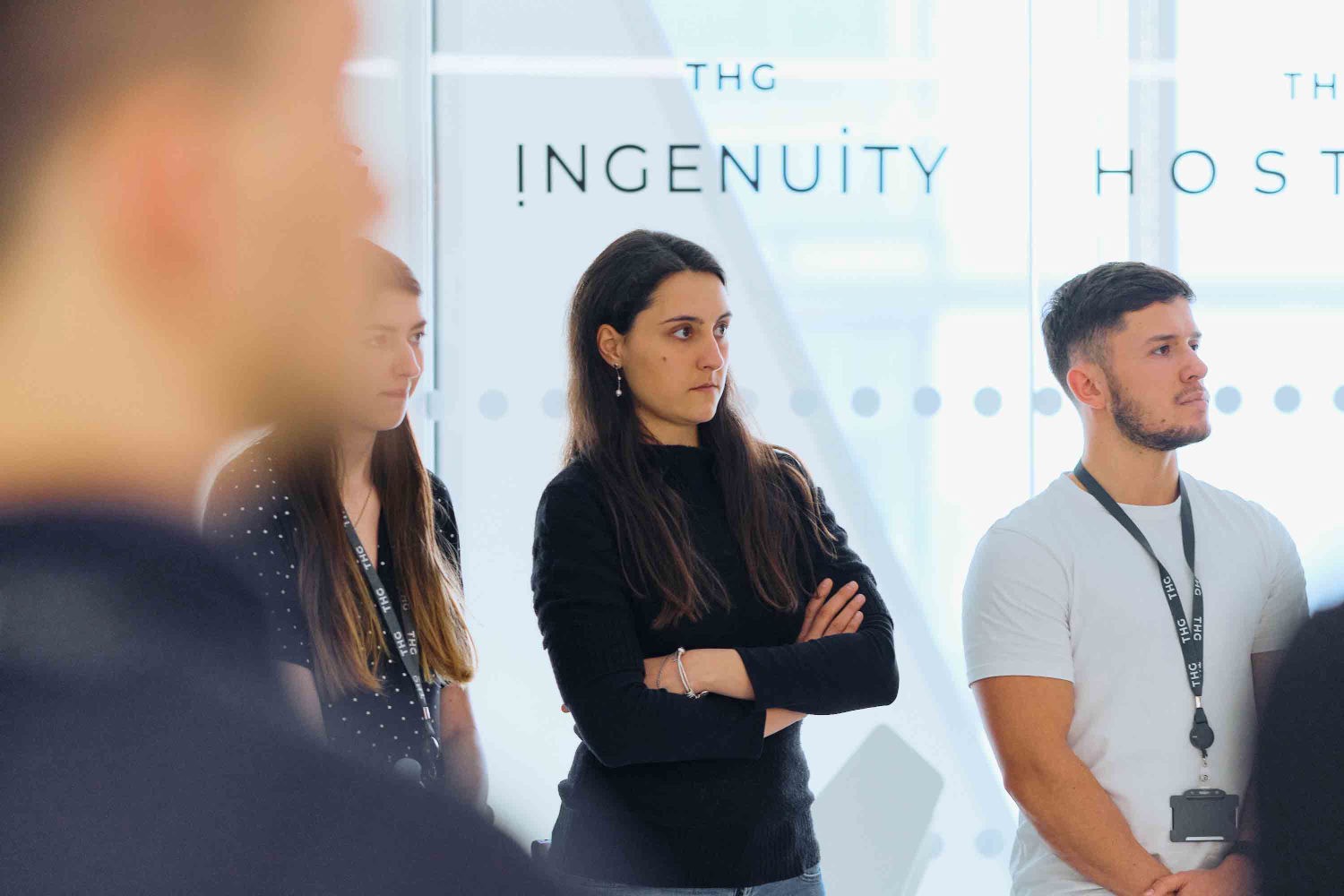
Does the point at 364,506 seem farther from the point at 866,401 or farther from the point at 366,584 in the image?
the point at 866,401

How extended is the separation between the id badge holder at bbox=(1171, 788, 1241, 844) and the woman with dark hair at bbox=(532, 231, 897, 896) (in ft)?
1.84

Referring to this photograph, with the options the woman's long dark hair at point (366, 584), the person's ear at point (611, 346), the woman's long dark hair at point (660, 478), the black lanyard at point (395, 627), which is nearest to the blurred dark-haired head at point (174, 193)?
the woman's long dark hair at point (366, 584)

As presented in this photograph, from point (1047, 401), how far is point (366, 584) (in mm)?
1950

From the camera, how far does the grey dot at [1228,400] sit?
3404mm

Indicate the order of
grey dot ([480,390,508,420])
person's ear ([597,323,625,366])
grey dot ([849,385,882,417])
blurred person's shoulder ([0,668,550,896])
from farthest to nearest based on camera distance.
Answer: grey dot ([849,385,882,417]), grey dot ([480,390,508,420]), person's ear ([597,323,625,366]), blurred person's shoulder ([0,668,550,896])

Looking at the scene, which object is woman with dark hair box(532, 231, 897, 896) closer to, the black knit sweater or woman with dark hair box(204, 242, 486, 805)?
the black knit sweater

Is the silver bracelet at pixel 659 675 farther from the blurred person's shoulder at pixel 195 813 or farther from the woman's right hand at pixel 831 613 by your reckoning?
the blurred person's shoulder at pixel 195 813

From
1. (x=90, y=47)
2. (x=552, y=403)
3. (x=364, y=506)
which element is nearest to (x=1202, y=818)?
(x=364, y=506)

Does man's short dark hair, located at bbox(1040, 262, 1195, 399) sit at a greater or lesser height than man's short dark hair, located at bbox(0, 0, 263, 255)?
greater

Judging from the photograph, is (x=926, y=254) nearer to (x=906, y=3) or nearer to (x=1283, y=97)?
(x=906, y=3)

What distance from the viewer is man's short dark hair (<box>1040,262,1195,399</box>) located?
8.69 ft

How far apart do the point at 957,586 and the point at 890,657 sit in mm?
1076

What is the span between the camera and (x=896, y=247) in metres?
3.33

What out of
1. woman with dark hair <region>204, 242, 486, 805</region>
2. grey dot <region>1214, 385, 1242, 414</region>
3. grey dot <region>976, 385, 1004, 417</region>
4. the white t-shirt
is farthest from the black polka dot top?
grey dot <region>1214, 385, 1242, 414</region>
